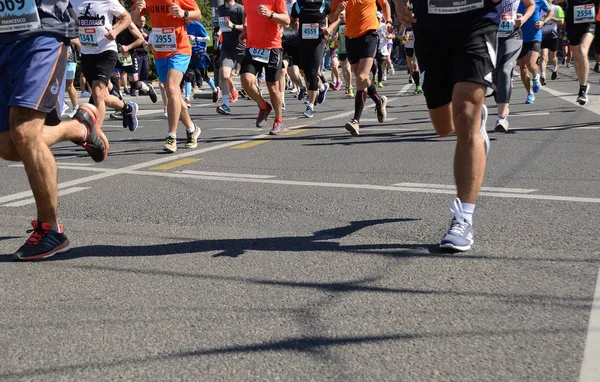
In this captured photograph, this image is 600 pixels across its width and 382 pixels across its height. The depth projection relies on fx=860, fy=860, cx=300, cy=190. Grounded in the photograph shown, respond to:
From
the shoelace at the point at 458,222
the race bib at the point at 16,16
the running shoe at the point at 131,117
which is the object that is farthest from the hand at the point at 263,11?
the shoelace at the point at 458,222

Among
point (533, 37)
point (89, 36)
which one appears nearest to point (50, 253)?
point (89, 36)

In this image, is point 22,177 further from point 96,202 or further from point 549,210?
point 549,210

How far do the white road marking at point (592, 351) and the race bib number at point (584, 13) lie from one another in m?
8.92

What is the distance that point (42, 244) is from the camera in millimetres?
4566

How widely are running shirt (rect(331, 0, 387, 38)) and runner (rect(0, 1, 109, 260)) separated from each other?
6.29m

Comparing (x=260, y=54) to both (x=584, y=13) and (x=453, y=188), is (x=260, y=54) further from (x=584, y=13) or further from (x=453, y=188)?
(x=453, y=188)

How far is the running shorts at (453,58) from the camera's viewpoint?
14.6 ft

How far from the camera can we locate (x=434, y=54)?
184 inches

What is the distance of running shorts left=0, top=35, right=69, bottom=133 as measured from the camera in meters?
4.45

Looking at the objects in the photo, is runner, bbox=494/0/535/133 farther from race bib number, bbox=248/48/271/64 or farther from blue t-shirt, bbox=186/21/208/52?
blue t-shirt, bbox=186/21/208/52

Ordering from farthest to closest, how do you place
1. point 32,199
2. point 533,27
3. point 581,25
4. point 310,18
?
point 310,18 → point 533,27 → point 581,25 → point 32,199

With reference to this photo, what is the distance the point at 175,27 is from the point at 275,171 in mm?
2606

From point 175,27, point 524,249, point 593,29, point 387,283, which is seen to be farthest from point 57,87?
point 593,29

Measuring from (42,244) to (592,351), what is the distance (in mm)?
2908
